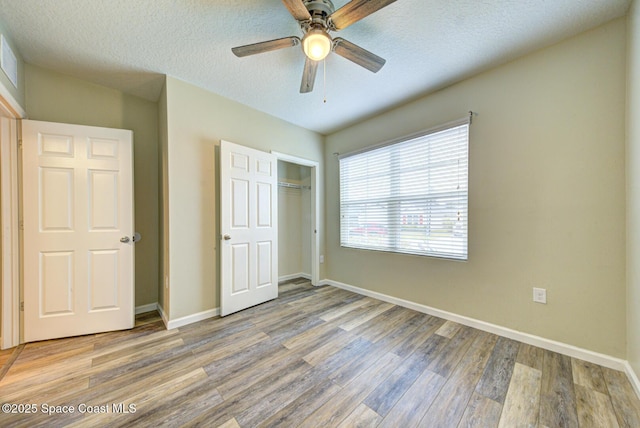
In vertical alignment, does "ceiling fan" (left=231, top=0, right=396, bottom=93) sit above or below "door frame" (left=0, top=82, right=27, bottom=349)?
above

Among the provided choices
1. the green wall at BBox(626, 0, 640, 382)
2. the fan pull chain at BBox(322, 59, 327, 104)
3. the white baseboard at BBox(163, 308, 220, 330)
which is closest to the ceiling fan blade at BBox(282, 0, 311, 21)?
the fan pull chain at BBox(322, 59, 327, 104)

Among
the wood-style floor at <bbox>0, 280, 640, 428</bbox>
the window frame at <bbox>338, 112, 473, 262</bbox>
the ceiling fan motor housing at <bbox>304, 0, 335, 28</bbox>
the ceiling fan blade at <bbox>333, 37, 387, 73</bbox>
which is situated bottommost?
the wood-style floor at <bbox>0, 280, 640, 428</bbox>

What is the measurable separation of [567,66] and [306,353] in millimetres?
3238

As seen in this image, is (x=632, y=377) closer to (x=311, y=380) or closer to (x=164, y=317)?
(x=311, y=380)

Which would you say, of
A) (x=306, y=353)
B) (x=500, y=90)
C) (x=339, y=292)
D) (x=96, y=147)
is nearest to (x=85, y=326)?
(x=96, y=147)

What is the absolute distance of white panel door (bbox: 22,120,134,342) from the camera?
2.17m

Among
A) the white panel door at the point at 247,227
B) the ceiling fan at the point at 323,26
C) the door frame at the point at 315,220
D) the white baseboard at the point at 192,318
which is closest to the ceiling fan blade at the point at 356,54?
the ceiling fan at the point at 323,26

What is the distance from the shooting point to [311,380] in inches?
65.1

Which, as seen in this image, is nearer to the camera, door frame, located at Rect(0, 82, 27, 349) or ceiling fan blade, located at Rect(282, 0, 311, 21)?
ceiling fan blade, located at Rect(282, 0, 311, 21)

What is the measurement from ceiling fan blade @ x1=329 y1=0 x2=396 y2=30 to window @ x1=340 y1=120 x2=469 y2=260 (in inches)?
63.1

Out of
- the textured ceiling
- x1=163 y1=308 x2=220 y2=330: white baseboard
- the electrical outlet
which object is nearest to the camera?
the textured ceiling

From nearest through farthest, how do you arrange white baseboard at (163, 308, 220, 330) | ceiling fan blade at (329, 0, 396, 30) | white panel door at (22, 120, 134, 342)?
ceiling fan blade at (329, 0, 396, 30) < white panel door at (22, 120, 134, 342) < white baseboard at (163, 308, 220, 330)

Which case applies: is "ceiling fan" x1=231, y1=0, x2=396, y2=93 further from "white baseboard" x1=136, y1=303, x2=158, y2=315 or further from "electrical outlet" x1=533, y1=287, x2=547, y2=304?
"white baseboard" x1=136, y1=303, x2=158, y2=315

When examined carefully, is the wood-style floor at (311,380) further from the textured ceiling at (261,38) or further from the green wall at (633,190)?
the textured ceiling at (261,38)
